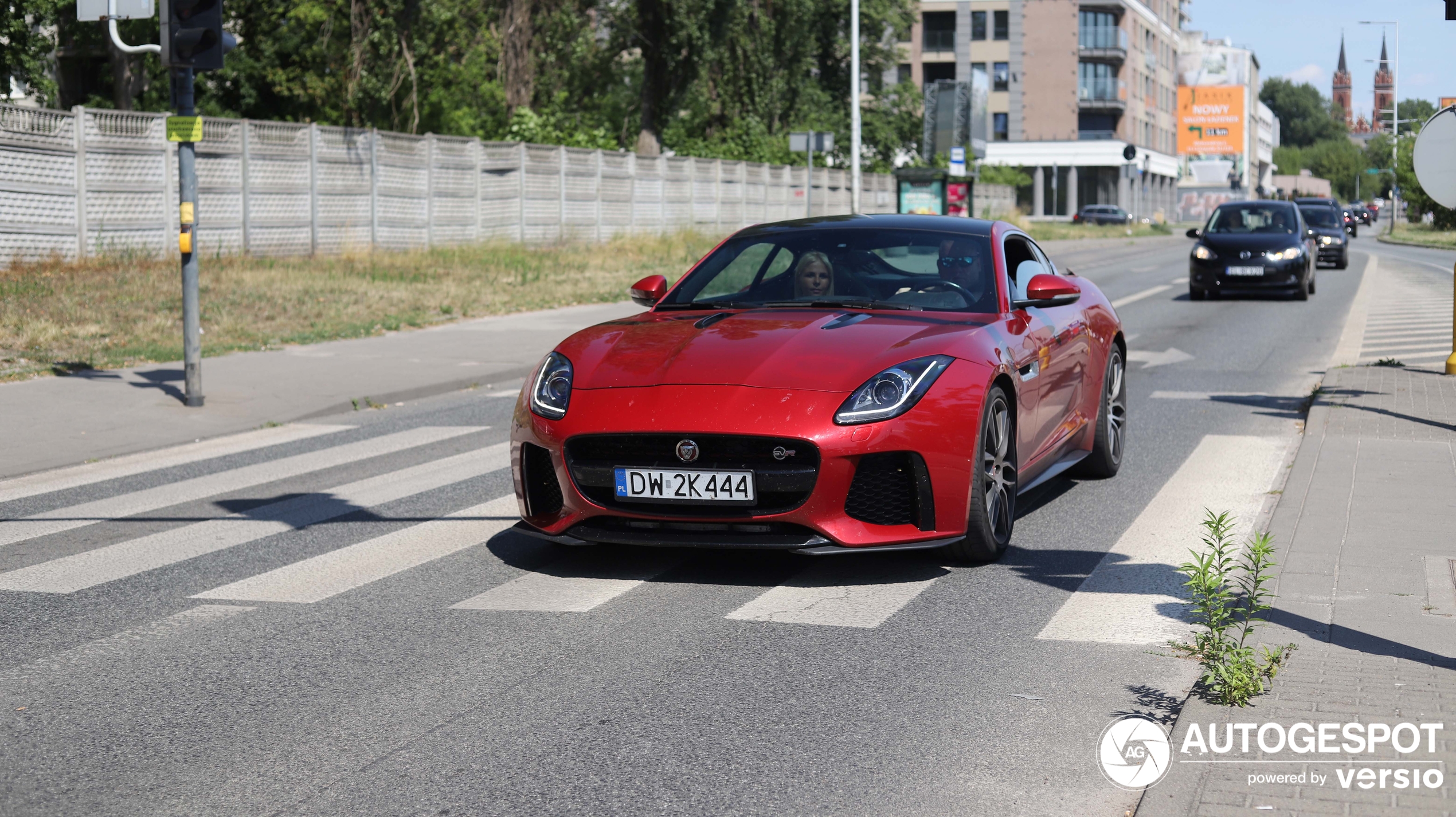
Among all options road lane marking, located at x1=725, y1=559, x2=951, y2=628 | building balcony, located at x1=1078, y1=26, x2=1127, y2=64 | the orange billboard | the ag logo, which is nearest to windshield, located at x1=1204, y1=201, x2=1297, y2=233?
Answer: road lane marking, located at x1=725, y1=559, x2=951, y2=628

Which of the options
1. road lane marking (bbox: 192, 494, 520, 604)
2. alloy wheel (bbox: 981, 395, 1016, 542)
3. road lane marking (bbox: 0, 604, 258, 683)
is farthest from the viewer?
alloy wheel (bbox: 981, 395, 1016, 542)

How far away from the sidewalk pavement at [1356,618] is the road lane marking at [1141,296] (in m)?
14.2

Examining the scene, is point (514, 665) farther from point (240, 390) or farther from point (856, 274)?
point (240, 390)

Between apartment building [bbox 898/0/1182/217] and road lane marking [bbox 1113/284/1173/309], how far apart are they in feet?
219

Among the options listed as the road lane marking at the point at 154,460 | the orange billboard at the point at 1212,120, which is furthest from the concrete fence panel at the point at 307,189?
the orange billboard at the point at 1212,120

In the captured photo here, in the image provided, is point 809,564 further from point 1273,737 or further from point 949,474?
point 1273,737

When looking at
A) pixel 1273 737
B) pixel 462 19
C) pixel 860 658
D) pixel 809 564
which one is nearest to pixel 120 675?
pixel 860 658

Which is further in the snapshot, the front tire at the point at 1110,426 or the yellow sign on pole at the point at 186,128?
the yellow sign on pole at the point at 186,128

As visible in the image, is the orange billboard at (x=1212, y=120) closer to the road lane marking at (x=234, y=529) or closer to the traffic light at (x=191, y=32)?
the traffic light at (x=191, y=32)

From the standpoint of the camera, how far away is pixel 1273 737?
13.4ft

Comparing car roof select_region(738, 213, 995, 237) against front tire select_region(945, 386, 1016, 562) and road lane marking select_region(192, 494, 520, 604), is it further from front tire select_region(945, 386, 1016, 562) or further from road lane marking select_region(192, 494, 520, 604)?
road lane marking select_region(192, 494, 520, 604)

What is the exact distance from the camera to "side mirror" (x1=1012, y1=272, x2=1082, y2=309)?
7.09 m

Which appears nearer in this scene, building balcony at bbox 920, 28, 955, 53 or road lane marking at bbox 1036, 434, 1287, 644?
road lane marking at bbox 1036, 434, 1287, 644

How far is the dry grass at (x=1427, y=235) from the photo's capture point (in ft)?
183
